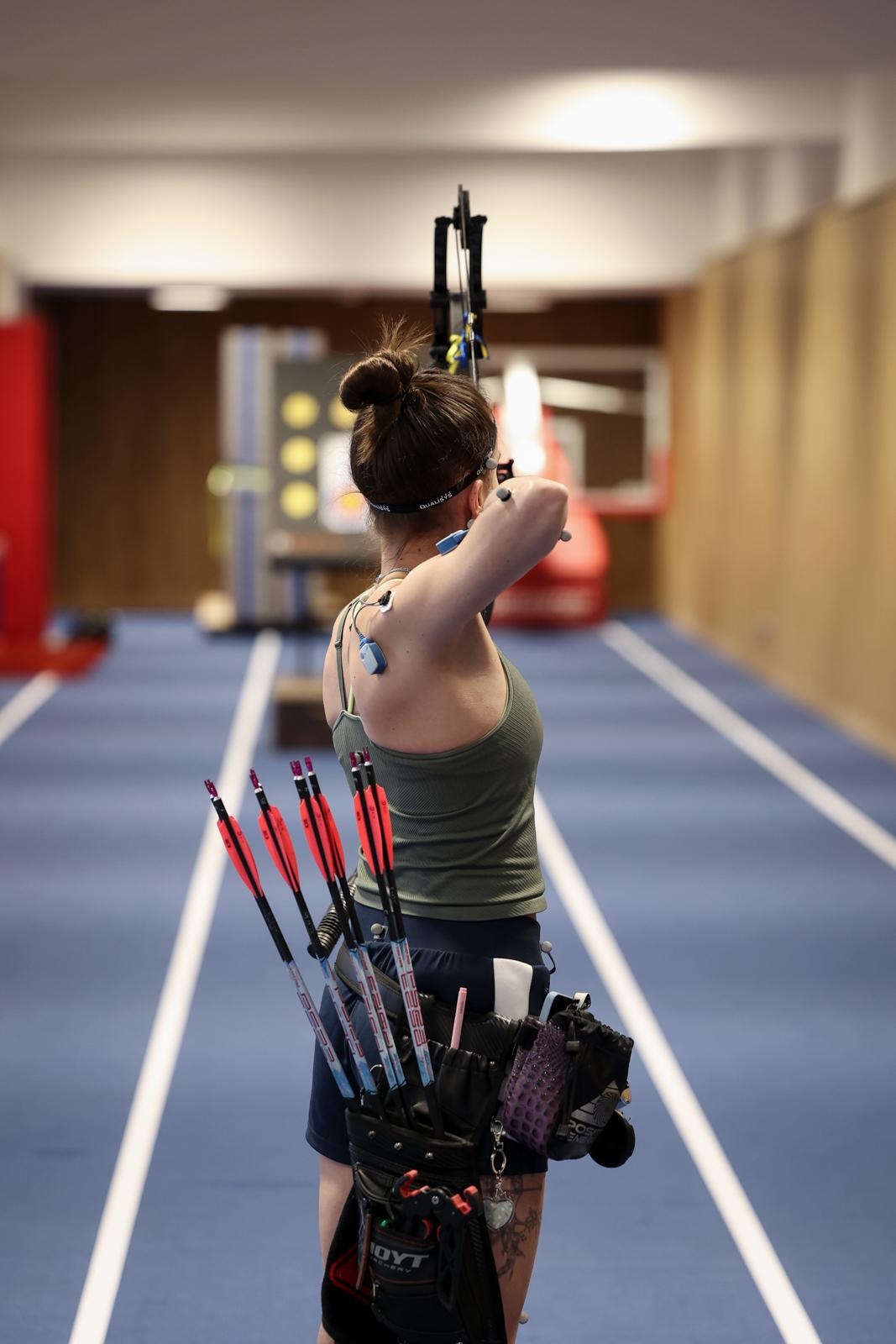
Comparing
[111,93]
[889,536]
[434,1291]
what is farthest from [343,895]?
[111,93]

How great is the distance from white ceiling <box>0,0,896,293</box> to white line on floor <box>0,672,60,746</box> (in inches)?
125

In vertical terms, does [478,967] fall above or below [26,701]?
above

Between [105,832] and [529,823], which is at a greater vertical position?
[529,823]

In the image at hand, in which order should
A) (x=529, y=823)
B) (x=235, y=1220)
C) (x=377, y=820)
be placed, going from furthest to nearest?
(x=235, y=1220)
(x=529, y=823)
(x=377, y=820)

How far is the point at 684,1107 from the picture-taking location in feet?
13.6

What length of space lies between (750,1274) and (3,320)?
34.3 ft

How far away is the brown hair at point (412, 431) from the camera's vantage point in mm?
1948

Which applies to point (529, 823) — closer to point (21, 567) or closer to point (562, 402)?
point (21, 567)

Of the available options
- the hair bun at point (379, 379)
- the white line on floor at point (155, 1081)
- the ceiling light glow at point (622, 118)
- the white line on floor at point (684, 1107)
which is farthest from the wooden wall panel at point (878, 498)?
the hair bun at point (379, 379)

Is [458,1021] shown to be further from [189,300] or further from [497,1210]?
[189,300]

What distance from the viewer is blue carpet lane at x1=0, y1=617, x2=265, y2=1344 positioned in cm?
348

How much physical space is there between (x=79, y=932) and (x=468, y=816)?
3859 mm

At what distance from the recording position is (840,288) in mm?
9891

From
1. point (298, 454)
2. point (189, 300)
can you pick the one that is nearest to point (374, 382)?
point (298, 454)
